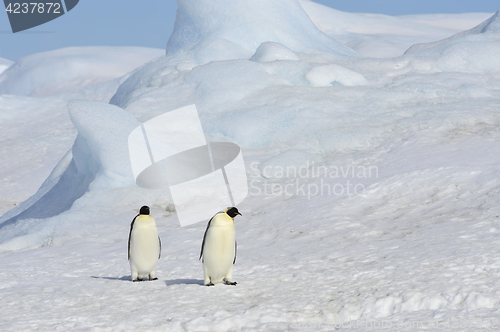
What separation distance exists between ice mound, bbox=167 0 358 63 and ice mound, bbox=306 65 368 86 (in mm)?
2872

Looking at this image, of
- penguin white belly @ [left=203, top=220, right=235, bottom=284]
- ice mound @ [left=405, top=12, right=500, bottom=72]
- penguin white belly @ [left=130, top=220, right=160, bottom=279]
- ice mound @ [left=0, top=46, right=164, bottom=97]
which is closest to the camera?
penguin white belly @ [left=203, top=220, right=235, bottom=284]

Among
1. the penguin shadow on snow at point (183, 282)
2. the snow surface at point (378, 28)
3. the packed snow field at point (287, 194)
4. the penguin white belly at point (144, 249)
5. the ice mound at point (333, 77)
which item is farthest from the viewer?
the snow surface at point (378, 28)

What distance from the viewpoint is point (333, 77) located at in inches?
399

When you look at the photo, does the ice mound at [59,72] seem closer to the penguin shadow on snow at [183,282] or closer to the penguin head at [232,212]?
the penguin shadow on snow at [183,282]

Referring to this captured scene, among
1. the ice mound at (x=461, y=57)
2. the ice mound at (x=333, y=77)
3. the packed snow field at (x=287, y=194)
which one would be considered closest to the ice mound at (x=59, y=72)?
the packed snow field at (x=287, y=194)

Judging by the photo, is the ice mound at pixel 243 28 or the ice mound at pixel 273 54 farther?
the ice mound at pixel 243 28

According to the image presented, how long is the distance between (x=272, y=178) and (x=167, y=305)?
13.1ft

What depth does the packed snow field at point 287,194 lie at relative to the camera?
302cm

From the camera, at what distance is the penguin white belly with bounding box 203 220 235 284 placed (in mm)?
3695

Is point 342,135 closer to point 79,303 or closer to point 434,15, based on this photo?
point 79,303

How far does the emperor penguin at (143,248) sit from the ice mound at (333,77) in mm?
6657

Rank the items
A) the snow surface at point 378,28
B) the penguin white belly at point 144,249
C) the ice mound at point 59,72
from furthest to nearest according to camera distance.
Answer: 1. the ice mound at point 59,72
2. the snow surface at point 378,28
3. the penguin white belly at point 144,249

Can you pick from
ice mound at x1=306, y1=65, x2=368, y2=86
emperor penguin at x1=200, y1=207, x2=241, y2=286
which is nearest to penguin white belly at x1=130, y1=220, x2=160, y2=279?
emperor penguin at x1=200, y1=207, x2=241, y2=286

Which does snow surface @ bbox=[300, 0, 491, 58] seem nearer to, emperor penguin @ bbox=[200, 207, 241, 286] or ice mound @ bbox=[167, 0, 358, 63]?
ice mound @ bbox=[167, 0, 358, 63]
